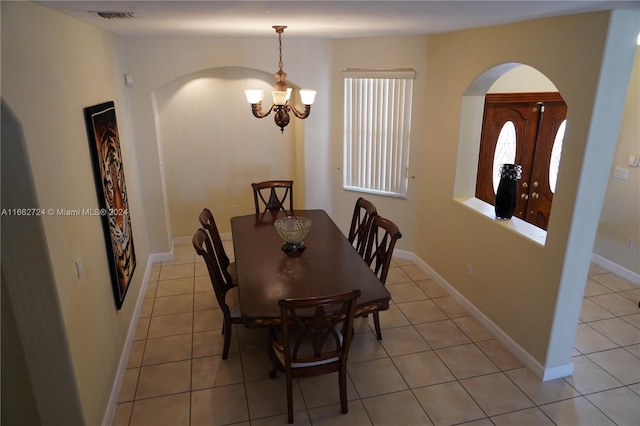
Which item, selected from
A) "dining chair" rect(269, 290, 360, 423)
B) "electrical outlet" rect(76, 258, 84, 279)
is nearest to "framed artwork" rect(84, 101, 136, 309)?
"electrical outlet" rect(76, 258, 84, 279)

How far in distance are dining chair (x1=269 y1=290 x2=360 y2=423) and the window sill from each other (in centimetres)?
157

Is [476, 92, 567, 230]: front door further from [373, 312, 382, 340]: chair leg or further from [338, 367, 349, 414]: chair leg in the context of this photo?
[338, 367, 349, 414]: chair leg

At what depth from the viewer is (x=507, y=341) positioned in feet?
10.7

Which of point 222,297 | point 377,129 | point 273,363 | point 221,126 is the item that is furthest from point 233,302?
point 221,126

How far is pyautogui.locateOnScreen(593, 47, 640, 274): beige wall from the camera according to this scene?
421cm

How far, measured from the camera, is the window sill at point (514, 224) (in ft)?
9.89

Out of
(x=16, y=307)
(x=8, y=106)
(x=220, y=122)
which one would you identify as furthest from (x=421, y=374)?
(x=220, y=122)

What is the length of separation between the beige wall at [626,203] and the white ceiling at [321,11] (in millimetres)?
2374

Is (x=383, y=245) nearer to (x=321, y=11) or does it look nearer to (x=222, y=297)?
(x=222, y=297)

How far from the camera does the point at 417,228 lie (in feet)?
15.2

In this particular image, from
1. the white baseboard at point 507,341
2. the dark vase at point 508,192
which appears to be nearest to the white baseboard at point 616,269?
the white baseboard at point 507,341

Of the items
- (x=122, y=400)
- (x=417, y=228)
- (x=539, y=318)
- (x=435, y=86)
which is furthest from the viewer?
(x=417, y=228)

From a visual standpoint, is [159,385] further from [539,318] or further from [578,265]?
[578,265]

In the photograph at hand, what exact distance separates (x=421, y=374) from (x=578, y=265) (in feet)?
4.30
